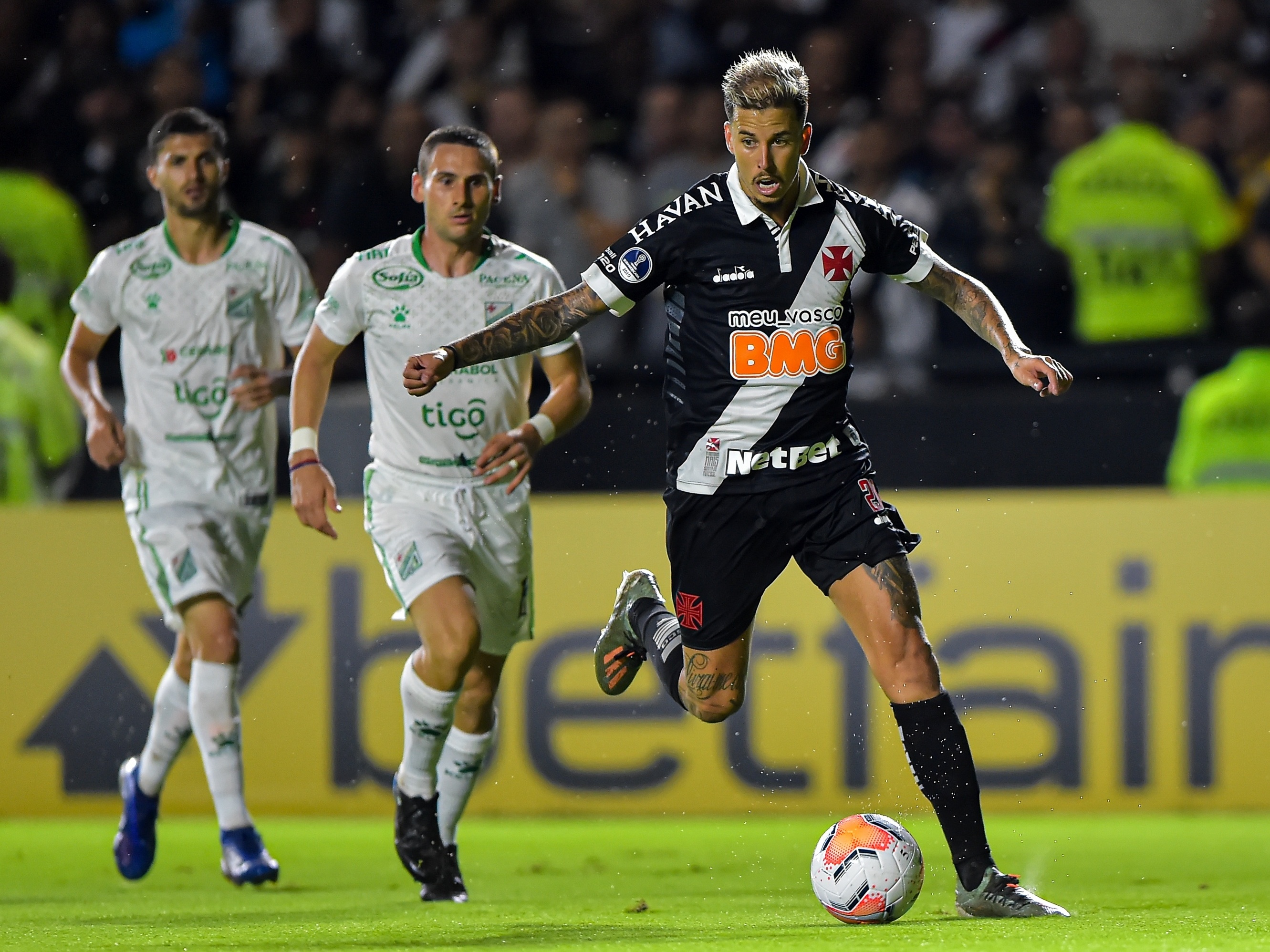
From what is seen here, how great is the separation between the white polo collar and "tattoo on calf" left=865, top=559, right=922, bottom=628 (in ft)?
3.42

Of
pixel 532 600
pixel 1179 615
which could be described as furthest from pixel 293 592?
pixel 1179 615

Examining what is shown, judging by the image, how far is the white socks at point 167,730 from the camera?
Answer: 7543 mm

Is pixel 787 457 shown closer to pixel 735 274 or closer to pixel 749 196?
pixel 735 274

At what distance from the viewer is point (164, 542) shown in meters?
7.27

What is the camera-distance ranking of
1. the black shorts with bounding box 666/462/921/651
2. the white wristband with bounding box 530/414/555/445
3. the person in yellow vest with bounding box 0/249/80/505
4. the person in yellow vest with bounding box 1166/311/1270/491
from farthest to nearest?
the person in yellow vest with bounding box 0/249/80/505
the person in yellow vest with bounding box 1166/311/1270/491
the white wristband with bounding box 530/414/555/445
the black shorts with bounding box 666/462/921/651

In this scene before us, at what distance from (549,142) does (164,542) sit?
4480 mm

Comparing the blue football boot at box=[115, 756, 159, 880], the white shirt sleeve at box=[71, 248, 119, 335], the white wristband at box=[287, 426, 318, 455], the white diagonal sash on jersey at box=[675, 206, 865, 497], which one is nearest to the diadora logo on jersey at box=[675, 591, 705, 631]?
the white diagonal sash on jersey at box=[675, 206, 865, 497]

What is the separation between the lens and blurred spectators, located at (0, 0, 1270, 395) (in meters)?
10.5

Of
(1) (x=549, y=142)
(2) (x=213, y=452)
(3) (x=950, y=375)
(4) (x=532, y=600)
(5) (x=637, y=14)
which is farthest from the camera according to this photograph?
(5) (x=637, y=14)

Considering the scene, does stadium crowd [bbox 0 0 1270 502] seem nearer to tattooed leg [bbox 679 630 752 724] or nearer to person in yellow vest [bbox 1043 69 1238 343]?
person in yellow vest [bbox 1043 69 1238 343]

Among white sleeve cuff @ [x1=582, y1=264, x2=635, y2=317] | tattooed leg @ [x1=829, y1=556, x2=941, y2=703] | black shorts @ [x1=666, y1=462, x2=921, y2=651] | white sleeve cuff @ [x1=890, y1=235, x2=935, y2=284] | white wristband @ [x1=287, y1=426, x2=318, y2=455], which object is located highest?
white sleeve cuff @ [x1=890, y1=235, x2=935, y2=284]

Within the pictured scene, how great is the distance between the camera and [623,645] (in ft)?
22.2

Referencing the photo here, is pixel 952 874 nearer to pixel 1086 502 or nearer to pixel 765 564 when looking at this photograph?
pixel 765 564

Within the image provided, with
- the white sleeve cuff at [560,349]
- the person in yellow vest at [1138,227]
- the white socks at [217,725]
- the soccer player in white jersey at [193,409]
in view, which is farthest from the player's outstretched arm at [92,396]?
the person in yellow vest at [1138,227]
